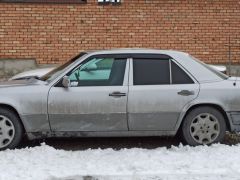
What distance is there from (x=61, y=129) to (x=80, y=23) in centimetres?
558

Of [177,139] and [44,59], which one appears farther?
[44,59]

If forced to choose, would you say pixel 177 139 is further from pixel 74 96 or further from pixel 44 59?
pixel 44 59

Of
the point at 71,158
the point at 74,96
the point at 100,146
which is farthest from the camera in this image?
the point at 100,146

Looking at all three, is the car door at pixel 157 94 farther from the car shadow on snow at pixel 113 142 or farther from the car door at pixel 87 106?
the car shadow on snow at pixel 113 142

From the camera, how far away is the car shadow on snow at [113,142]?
6.78m

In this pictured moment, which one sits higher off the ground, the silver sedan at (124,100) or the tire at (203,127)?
the silver sedan at (124,100)

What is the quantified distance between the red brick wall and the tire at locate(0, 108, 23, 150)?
17.6 feet


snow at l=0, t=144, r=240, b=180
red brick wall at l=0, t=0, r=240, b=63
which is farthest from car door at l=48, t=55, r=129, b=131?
red brick wall at l=0, t=0, r=240, b=63

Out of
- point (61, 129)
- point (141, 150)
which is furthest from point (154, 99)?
point (61, 129)

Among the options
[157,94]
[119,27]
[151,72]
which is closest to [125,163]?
[157,94]

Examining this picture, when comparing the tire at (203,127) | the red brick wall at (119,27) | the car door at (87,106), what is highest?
the red brick wall at (119,27)

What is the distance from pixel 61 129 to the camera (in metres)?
6.32

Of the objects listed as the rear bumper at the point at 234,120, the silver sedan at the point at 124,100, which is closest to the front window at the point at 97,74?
the silver sedan at the point at 124,100

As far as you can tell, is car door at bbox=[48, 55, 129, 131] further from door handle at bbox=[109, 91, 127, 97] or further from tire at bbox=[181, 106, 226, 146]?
tire at bbox=[181, 106, 226, 146]
